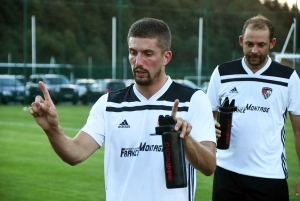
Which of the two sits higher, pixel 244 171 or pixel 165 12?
pixel 165 12

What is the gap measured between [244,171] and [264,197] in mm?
282

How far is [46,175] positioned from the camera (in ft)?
37.1

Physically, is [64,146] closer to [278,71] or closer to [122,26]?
[278,71]

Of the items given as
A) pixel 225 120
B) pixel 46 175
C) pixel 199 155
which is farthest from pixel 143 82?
pixel 46 175

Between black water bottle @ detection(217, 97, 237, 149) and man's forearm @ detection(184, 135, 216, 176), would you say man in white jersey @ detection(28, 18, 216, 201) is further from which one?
black water bottle @ detection(217, 97, 237, 149)

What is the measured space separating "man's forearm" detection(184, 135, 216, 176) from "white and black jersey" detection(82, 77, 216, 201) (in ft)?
0.47

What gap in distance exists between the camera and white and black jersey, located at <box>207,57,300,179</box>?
5.64m

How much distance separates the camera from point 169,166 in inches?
133

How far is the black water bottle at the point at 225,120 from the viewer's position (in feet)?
17.4

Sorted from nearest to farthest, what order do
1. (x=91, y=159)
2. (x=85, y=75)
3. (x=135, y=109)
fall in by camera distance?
(x=135, y=109)
(x=91, y=159)
(x=85, y=75)

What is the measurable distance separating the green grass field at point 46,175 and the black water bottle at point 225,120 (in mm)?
4014

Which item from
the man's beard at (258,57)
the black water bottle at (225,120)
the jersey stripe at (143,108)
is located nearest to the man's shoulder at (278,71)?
the man's beard at (258,57)

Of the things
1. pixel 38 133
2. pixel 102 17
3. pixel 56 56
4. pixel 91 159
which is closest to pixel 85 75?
pixel 102 17

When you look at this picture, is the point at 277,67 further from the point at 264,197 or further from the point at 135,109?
the point at 135,109
